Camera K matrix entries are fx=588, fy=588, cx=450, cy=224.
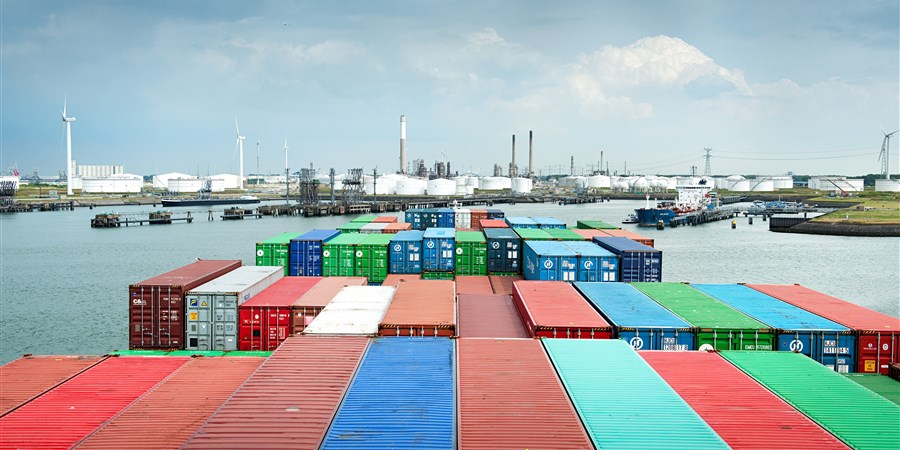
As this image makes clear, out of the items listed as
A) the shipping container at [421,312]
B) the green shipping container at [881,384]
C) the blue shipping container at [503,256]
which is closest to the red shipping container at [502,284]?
the blue shipping container at [503,256]

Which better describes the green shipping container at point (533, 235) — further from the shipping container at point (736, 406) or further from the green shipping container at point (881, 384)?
the shipping container at point (736, 406)

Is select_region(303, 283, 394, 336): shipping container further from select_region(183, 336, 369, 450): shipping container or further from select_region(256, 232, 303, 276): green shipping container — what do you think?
select_region(256, 232, 303, 276): green shipping container

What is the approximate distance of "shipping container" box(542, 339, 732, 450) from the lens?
352 inches

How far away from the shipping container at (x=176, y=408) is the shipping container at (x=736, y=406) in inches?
350

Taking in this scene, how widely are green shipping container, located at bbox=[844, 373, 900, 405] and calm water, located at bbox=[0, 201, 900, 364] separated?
84.8ft

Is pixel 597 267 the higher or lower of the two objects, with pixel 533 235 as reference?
lower

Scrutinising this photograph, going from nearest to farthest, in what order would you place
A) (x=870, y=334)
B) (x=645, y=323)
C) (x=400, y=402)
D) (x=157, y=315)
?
(x=400, y=402), (x=870, y=334), (x=645, y=323), (x=157, y=315)

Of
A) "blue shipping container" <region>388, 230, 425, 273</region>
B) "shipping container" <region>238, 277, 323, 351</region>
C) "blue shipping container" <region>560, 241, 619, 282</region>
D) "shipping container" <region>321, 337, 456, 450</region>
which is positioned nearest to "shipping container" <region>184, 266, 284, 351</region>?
"shipping container" <region>238, 277, 323, 351</region>

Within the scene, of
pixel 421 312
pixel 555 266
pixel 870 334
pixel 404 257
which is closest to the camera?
pixel 870 334

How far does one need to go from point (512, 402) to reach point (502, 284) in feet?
62.8

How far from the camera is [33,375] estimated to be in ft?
42.6

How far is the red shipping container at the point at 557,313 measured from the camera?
15.9 m

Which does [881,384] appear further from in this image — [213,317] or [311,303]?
[213,317]

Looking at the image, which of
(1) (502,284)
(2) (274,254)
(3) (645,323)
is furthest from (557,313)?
(2) (274,254)
